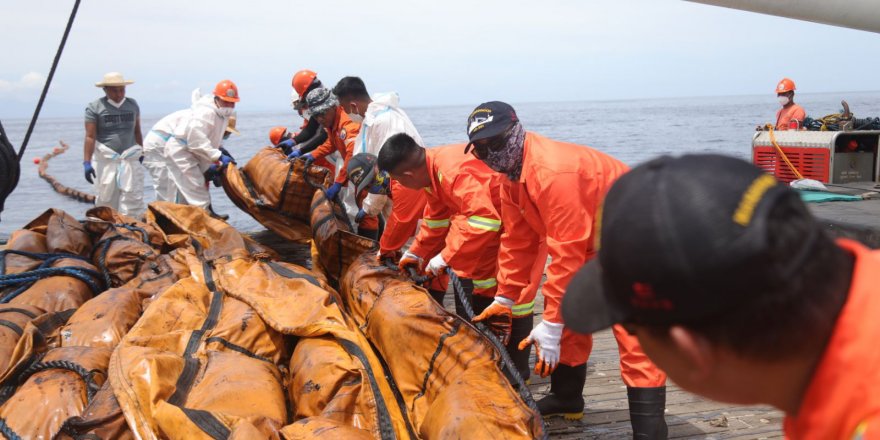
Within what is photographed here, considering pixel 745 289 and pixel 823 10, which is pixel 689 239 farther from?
pixel 823 10

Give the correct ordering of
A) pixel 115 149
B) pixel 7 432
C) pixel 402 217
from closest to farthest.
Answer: pixel 7 432 < pixel 402 217 < pixel 115 149

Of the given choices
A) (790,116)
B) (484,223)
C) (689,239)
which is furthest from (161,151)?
(790,116)

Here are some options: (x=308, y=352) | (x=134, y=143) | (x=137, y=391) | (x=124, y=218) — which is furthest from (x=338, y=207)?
(x=134, y=143)

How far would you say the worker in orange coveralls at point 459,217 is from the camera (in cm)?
390

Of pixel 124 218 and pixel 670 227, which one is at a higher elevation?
pixel 670 227

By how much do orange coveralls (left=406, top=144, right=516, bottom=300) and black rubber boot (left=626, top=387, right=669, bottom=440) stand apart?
1.28m

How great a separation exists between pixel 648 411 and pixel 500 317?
0.91 metres

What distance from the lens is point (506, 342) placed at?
371 centimetres

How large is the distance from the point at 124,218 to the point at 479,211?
3.55 m

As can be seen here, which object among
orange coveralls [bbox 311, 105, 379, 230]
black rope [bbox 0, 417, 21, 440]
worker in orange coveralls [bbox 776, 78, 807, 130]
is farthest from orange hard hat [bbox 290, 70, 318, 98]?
worker in orange coveralls [bbox 776, 78, 807, 130]

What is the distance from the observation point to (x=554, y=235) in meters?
2.96

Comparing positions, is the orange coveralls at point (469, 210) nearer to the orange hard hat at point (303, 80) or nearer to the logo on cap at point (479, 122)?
the logo on cap at point (479, 122)

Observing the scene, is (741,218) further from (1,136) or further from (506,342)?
(1,136)

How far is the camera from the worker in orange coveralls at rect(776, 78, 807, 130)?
10.4 meters
